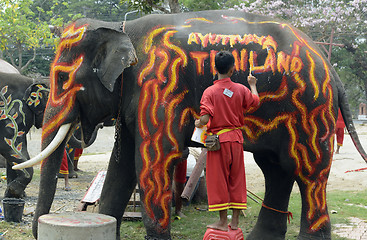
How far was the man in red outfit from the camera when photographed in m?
4.18

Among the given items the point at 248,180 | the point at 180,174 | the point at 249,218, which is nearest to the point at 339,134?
the point at 248,180

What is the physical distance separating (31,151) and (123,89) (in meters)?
14.6

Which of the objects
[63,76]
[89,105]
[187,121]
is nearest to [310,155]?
[187,121]

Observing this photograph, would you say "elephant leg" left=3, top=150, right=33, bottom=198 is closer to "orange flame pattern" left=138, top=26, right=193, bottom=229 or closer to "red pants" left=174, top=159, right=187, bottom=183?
"red pants" left=174, top=159, right=187, bottom=183

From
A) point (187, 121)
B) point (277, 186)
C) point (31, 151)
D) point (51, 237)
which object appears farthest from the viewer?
point (31, 151)

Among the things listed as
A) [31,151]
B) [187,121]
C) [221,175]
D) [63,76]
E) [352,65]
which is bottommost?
[31,151]

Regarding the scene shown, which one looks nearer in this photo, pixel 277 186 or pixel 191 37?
pixel 191 37

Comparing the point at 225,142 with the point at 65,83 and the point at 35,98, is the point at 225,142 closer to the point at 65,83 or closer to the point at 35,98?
the point at 65,83

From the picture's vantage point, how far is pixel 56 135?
487cm

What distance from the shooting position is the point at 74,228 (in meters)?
4.00

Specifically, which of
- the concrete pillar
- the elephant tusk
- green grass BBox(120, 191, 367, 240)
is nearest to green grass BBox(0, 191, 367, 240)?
green grass BBox(120, 191, 367, 240)

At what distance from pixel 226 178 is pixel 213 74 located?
3.60ft

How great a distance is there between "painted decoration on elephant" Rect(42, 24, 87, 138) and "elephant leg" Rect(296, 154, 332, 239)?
2.30 metres

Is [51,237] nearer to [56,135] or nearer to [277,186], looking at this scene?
[56,135]
